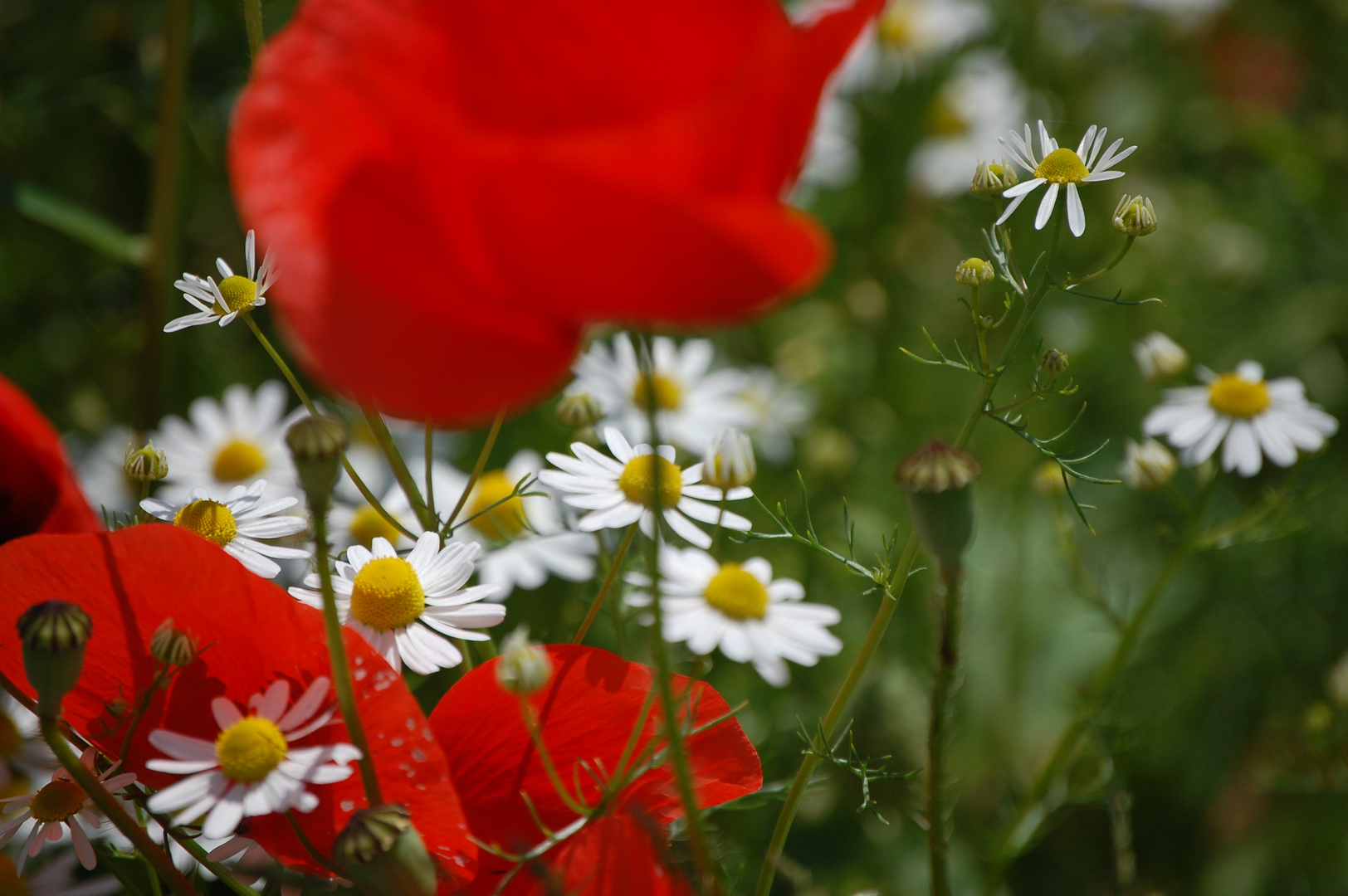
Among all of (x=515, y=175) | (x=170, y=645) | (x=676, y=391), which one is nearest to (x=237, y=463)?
(x=676, y=391)

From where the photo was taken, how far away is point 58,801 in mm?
300

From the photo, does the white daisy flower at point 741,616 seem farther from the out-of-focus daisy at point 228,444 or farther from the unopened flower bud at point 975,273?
the out-of-focus daisy at point 228,444

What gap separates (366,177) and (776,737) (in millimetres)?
400

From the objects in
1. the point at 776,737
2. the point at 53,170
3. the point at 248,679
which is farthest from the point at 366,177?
the point at 53,170

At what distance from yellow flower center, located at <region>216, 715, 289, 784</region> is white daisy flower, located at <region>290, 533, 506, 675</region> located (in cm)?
7

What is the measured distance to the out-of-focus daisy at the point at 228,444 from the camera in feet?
1.95

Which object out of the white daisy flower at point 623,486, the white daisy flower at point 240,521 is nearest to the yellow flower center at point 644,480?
the white daisy flower at point 623,486

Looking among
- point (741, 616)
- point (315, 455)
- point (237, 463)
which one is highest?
point (315, 455)

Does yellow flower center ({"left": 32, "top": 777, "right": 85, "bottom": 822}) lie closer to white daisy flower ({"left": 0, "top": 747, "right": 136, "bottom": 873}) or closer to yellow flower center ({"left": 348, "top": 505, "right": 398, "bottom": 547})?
white daisy flower ({"left": 0, "top": 747, "right": 136, "bottom": 873})

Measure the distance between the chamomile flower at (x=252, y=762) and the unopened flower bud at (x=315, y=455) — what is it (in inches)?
2.3

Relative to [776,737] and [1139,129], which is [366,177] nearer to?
[776,737]

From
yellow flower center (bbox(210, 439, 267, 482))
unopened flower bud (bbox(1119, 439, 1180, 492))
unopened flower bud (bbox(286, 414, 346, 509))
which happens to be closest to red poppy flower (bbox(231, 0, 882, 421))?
unopened flower bud (bbox(286, 414, 346, 509))

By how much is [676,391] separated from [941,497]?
47 cm

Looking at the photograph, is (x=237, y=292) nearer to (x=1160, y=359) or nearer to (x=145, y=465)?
(x=145, y=465)
